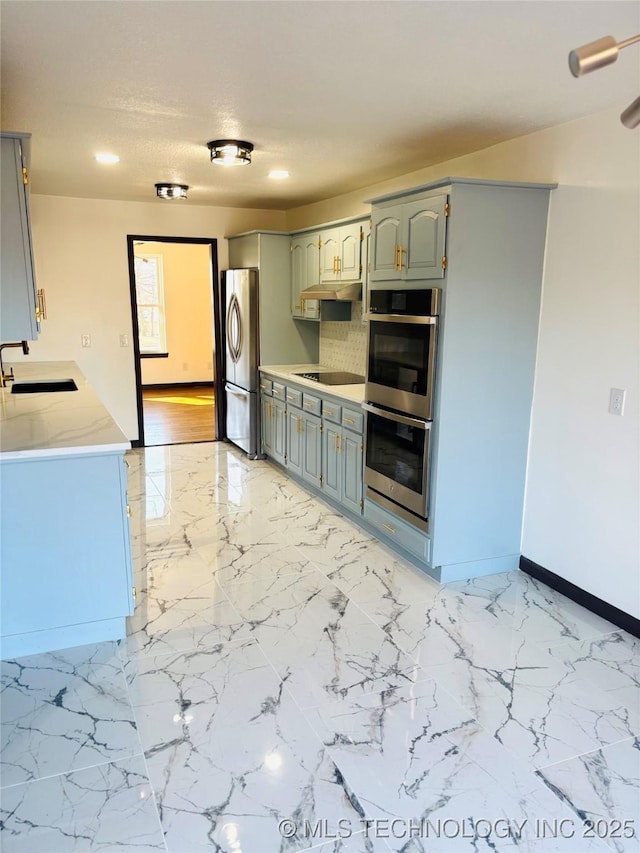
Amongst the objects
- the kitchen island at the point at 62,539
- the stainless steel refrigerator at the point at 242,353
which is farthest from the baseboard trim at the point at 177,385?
the kitchen island at the point at 62,539

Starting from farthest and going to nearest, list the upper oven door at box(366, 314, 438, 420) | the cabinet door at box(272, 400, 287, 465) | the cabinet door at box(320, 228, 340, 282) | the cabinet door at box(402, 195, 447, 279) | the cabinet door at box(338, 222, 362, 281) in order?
1. the cabinet door at box(272, 400, 287, 465)
2. the cabinet door at box(320, 228, 340, 282)
3. the cabinet door at box(338, 222, 362, 281)
4. the upper oven door at box(366, 314, 438, 420)
5. the cabinet door at box(402, 195, 447, 279)

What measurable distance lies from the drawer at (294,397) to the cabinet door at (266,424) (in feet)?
1.48

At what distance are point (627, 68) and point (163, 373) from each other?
27.5ft

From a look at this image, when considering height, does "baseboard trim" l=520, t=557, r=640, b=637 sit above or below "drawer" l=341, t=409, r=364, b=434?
below

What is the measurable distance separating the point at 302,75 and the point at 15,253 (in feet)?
4.64

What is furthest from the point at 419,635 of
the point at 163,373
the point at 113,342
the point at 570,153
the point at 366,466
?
the point at 163,373

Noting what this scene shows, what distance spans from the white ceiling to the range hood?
0.88 m

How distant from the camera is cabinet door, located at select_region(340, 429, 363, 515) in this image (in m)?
4.08

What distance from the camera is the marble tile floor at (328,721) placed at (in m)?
1.83

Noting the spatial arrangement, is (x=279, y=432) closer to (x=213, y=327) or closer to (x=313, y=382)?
(x=313, y=382)

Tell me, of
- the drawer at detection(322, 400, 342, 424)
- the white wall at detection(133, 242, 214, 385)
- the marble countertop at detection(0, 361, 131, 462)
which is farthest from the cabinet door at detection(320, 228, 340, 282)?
the white wall at detection(133, 242, 214, 385)

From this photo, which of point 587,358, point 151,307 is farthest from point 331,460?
point 151,307

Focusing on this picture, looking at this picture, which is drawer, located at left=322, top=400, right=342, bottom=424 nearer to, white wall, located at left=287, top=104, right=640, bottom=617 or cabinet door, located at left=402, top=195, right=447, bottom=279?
cabinet door, located at left=402, top=195, right=447, bottom=279

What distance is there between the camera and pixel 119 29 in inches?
80.1
